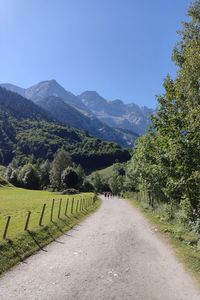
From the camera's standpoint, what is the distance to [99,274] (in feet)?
45.4

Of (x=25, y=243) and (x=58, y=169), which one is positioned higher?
(x=58, y=169)

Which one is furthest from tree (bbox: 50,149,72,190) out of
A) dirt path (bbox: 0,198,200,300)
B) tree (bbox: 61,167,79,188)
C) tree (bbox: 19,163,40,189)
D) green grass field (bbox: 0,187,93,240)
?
dirt path (bbox: 0,198,200,300)

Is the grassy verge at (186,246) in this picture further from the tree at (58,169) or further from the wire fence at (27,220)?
the tree at (58,169)

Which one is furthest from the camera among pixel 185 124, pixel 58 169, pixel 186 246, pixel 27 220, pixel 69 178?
pixel 58 169

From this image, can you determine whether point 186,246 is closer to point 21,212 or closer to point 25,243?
point 25,243

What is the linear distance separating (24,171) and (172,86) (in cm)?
13384

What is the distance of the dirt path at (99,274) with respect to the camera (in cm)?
1145

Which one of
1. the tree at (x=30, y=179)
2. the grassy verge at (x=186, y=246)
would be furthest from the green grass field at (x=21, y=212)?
the tree at (x=30, y=179)

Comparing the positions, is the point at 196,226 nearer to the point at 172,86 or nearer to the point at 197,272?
the point at 197,272

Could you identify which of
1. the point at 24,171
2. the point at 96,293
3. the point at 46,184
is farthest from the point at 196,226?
the point at 46,184

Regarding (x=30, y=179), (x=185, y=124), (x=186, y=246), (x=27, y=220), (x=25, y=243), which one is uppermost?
(x=185, y=124)

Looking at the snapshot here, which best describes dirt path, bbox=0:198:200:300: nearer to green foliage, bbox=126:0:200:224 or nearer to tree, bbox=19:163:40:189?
green foliage, bbox=126:0:200:224

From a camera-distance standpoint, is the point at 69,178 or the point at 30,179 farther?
the point at 30,179

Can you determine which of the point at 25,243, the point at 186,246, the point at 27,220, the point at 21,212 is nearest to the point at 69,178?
the point at 21,212
